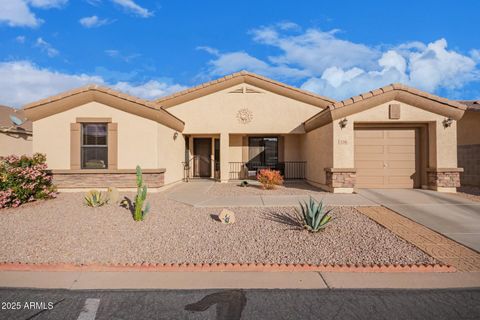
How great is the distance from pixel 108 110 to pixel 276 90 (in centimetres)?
837

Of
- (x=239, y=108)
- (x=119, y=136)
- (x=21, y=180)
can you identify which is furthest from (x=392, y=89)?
(x=21, y=180)

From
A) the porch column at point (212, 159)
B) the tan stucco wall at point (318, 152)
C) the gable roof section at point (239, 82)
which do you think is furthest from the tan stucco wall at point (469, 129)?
the porch column at point (212, 159)

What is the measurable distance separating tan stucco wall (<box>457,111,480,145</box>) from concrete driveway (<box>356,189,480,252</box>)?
5.10m

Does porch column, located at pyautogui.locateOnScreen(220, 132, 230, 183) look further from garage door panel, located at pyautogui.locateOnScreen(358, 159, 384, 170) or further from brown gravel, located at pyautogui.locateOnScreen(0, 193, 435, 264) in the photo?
brown gravel, located at pyautogui.locateOnScreen(0, 193, 435, 264)

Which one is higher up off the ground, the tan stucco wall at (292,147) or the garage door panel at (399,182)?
the tan stucco wall at (292,147)

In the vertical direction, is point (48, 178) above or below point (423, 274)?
above

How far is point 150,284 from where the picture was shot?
150 inches

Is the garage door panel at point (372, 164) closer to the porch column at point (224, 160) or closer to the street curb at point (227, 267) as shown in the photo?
the porch column at point (224, 160)

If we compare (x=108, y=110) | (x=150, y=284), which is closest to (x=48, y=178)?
(x=108, y=110)

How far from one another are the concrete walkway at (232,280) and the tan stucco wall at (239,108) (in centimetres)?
1115

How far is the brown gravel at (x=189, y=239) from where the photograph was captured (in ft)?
15.5

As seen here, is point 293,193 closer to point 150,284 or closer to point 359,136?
point 359,136

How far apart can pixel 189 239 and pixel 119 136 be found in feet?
23.3

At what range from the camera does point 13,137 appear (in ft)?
60.1
